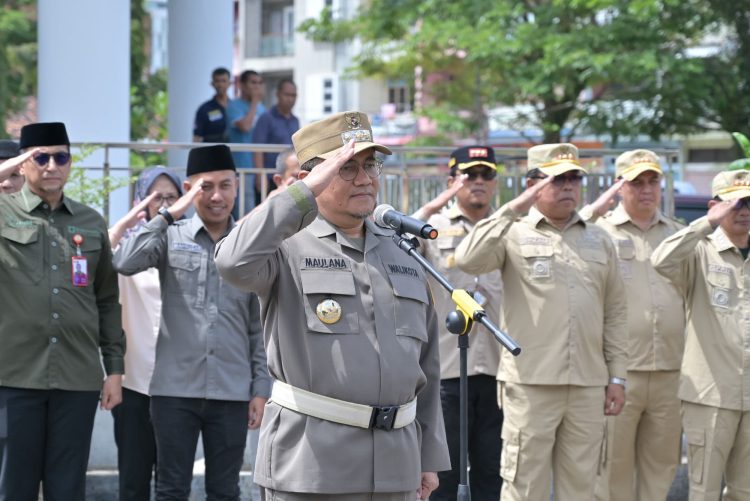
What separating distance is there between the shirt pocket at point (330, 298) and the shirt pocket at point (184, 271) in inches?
92.5

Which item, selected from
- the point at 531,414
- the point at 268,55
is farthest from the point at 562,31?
the point at 268,55

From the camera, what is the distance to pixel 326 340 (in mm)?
4426

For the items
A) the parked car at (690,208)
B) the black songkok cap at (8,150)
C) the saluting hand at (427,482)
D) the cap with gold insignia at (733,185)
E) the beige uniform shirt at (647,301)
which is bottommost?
the saluting hand at (427,482)

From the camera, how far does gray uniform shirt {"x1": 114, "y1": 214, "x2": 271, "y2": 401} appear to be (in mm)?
6633

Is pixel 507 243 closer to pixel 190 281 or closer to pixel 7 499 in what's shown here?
pixel 190 281

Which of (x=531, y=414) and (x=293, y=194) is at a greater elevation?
(x=293, y=194)

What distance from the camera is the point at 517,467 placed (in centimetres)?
712

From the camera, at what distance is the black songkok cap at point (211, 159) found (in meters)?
6.75

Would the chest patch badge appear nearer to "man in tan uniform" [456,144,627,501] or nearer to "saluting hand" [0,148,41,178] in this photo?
"saluting hand" [0,148,41,178]

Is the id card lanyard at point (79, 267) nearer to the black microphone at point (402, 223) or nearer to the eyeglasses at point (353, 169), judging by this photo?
the black microphone at point (402, 223)

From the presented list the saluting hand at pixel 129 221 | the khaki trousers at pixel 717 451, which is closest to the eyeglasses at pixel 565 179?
the khaki trousers at pixel 717 451

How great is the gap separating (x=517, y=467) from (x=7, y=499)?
286 cm

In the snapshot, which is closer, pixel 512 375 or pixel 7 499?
pixel 7 499

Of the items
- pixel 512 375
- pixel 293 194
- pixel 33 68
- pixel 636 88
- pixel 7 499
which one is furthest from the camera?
pixel 33 68
